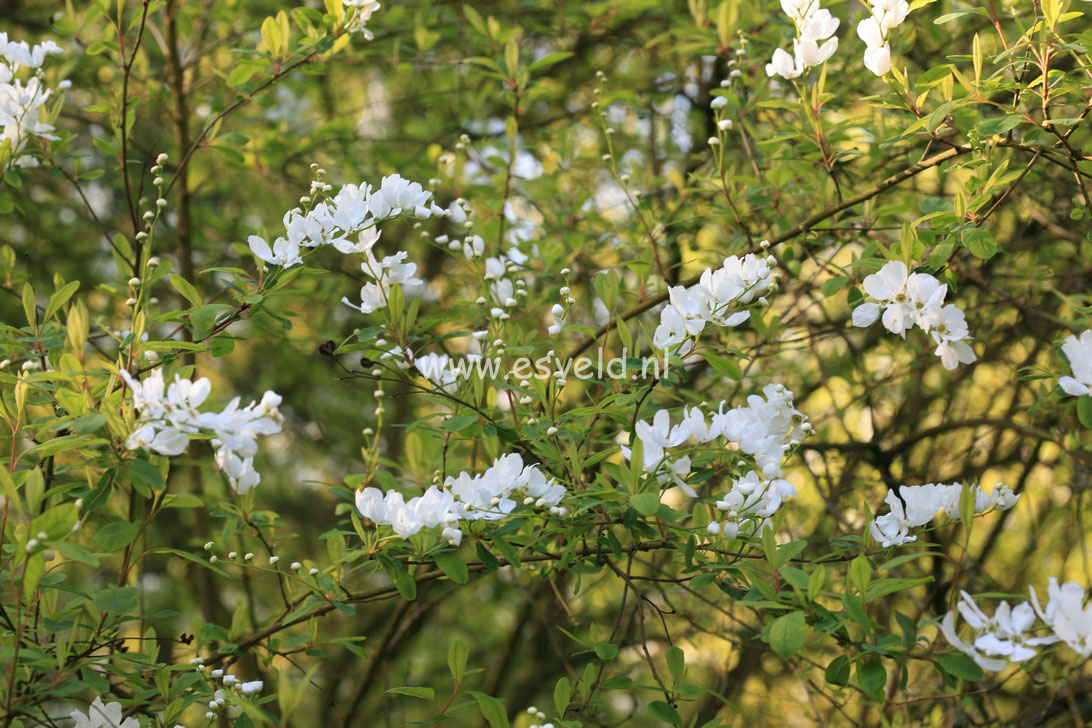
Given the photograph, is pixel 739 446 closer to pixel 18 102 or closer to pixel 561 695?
pixel 561 695

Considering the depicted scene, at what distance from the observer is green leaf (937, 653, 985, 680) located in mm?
1196

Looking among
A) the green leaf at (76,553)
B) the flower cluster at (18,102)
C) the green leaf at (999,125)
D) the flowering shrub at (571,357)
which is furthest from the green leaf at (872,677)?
the flower cluster at (18,102)

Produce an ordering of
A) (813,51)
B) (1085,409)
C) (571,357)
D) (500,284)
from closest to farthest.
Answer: (1085,409), (813,51), (500,284), (571,357)

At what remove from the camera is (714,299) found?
58.0 inches

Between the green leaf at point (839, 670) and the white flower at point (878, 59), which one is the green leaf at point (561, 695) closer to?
the green leaf at point (839, 670)

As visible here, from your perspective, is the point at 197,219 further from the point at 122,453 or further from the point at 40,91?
the point at 122,453

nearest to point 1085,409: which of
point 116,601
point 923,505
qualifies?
point 923,505

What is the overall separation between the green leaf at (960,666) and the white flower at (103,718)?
A: 1.29m

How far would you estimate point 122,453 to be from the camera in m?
1.30

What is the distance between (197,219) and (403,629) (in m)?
1.60

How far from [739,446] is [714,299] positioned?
24cm

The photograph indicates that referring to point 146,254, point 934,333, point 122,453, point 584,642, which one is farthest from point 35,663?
point 934,333

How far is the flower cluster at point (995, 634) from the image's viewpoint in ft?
3.80

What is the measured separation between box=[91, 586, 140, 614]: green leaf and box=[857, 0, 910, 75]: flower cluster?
1.45m
